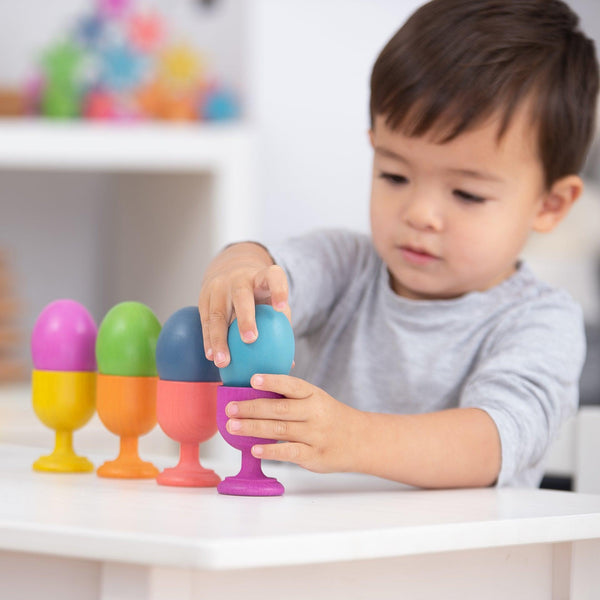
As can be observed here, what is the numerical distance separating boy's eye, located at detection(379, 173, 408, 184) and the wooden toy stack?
4.03 feet

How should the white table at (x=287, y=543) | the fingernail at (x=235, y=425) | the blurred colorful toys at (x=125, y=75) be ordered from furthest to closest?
the blurred colorful toys at (x=125, y=75), the fingernail at (x=235, y=425), the white table at (x=287, y=543)

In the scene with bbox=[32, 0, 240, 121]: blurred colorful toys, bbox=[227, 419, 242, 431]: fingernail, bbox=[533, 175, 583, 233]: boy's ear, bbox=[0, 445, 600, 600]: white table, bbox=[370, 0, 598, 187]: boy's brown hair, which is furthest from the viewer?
bbox=[32, 0, 240, 121]: blurred colorful toys

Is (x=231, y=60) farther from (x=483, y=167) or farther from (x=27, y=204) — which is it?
(x=483, y=167)

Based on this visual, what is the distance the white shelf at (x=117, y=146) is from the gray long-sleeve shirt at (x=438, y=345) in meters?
0.75

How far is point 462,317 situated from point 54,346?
37 centimetres

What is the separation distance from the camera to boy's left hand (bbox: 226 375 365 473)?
0.60 metres

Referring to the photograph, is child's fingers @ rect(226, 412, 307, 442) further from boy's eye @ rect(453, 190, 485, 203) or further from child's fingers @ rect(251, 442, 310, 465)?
boy's eye @ rect(453, 190, 485, 203)

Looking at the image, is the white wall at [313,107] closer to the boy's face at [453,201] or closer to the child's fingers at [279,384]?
the boy's face at [453,201]

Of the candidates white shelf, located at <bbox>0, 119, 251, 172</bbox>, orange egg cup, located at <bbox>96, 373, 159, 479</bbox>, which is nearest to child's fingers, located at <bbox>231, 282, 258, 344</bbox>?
orange egg cup, located at <bbox>96, 373, 159, 479</bbox>

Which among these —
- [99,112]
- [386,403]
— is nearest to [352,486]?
[386,403]

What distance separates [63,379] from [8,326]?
4.45ft

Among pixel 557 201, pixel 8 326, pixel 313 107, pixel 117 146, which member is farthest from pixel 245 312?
pixel 8 326

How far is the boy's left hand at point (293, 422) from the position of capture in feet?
1.96

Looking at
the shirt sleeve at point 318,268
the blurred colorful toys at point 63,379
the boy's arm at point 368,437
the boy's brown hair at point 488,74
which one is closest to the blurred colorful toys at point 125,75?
the shirt sleeve at point 318,268
